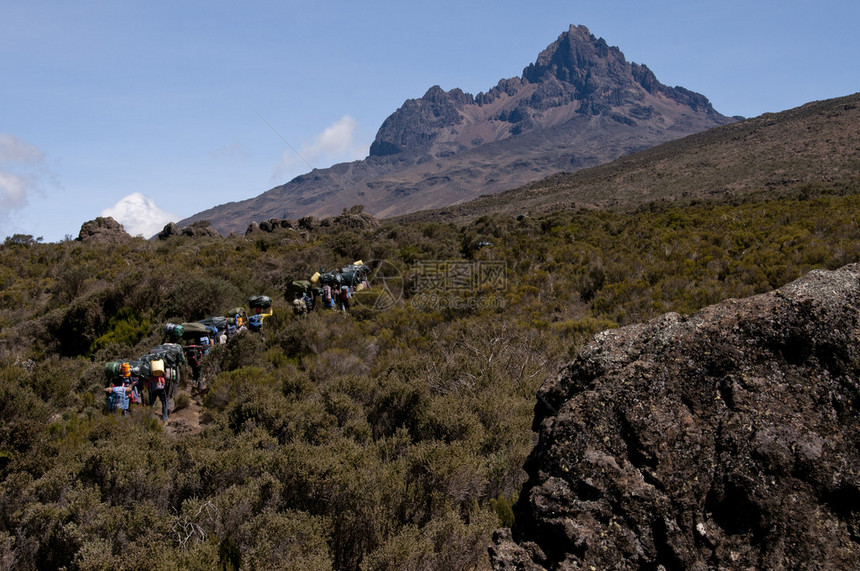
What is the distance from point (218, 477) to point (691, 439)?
4005 millimetres

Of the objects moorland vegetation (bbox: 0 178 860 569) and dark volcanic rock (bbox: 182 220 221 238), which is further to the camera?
dark volcanic rock (bbox: 182 220 221 238)

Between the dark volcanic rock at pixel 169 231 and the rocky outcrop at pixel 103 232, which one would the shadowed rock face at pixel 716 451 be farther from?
the dark volcanic rock at pixel 169 231

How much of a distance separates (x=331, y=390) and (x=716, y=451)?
492 centimetres

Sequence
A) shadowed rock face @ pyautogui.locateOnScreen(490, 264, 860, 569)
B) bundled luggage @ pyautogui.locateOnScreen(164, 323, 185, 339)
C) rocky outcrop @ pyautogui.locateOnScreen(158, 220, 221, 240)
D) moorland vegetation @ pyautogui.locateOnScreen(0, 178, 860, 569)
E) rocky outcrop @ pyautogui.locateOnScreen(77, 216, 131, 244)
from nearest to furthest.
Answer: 1. shadowed rock face @ pyautogui.locateOnScreen(490, 264, 860, 569)
2. moorland vegetation @ pyautogui.locateOnScreen(0, 178, 860, 569)
3. bundled luggage @ pyautogui.locateOnScreen(164, 323, 185, 339)
4. rocky outcrop @ pyautogui.locateOnScreen(77, 216, 131, 244)
5. rocky outcrop @ pyautogui.locateOnScreen(158, 220, 221, 240)

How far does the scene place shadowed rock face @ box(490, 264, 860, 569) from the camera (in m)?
2.48

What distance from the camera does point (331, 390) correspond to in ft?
21.4

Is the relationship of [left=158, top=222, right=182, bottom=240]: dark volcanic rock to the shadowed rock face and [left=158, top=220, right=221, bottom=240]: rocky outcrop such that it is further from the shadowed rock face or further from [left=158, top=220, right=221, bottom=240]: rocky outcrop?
the shadowed rock face

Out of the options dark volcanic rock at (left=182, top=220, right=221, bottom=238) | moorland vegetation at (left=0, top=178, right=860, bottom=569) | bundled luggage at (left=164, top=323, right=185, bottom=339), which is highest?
dark volcanic rock at (left=182, top=220, right=221, bottom=238)

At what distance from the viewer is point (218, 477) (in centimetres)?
433

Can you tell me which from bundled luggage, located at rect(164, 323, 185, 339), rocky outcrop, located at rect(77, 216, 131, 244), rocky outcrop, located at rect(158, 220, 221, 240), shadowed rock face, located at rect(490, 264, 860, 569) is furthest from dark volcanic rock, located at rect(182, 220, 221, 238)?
shadowed rock face, located at rect(490, 264, 860, 569)

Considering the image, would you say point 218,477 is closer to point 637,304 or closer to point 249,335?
point 249,335

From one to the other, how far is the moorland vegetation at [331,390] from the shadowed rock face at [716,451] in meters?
0.88

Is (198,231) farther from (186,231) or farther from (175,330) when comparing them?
(175,330)

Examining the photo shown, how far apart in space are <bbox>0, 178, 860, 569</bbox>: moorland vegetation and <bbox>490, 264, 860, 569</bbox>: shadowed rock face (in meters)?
0.88
